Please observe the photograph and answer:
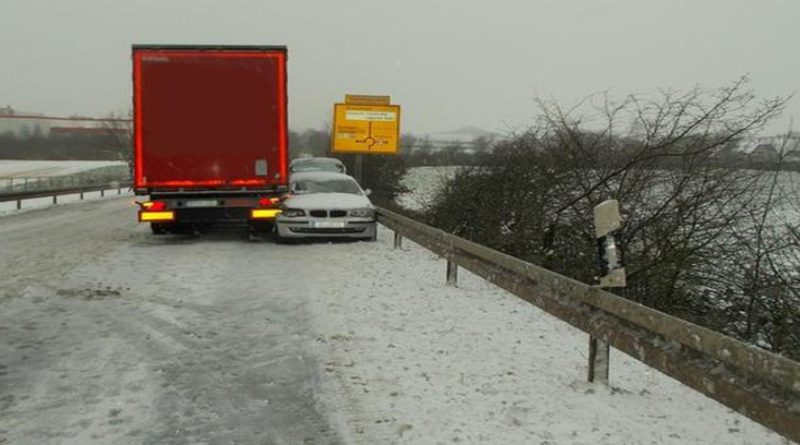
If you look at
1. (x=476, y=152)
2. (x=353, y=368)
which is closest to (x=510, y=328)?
(x=353, y=368)

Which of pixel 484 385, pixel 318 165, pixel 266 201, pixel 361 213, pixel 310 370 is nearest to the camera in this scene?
pixel 484 385

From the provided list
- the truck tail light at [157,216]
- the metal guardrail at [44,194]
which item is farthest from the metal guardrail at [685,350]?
the metal guardrail at [44,194]

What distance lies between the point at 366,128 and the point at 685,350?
28714mm

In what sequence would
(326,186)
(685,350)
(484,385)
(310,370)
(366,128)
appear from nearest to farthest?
1. (685,350)
2. (484,385)
3. (310,370)
4. (326,186)
5. (366,128)

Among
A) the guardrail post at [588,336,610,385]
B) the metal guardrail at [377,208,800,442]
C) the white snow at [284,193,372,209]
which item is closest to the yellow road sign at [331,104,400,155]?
the white snow at [284,193,372,209]

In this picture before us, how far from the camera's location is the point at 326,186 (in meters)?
15.1

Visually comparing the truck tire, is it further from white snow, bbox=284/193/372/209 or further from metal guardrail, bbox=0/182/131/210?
metal guardrail, bbox=0/182/131/210

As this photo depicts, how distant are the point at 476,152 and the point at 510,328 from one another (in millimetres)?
7898

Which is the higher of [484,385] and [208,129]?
[208,129]

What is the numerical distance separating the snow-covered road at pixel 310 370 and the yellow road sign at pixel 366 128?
2271 cm

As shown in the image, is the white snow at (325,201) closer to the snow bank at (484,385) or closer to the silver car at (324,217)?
the silver car at (324,217)

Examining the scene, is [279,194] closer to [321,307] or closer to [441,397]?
[321,307]

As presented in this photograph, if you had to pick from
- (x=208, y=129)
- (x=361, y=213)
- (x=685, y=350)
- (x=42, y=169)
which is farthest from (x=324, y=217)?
(x=42, y=169)

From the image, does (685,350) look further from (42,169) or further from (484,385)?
(42,169)
